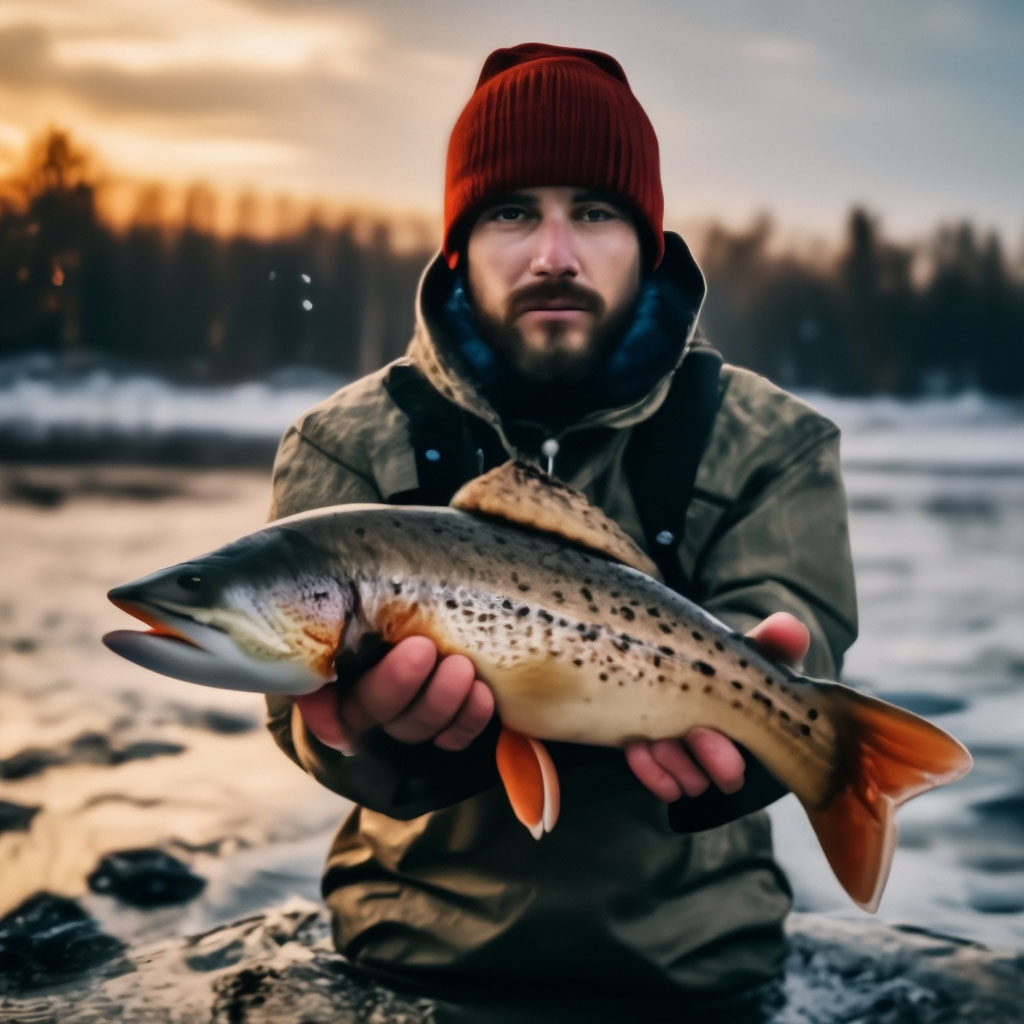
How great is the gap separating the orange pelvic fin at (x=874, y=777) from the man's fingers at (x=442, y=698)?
587 mm

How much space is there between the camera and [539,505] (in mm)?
1905

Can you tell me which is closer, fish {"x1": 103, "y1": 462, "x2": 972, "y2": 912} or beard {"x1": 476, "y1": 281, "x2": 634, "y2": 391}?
fish {"x1": 103, "y1": 462, "x2": 972, "y2": 912}

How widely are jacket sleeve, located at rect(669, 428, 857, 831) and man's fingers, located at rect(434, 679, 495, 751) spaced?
0.62 meters

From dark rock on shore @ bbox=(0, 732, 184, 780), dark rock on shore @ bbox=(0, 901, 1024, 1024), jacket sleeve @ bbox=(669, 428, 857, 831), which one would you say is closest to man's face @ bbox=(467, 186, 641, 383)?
jacket sleeve @ bbox=(669, 428, 857, 831)

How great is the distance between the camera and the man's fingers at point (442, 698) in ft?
5.77

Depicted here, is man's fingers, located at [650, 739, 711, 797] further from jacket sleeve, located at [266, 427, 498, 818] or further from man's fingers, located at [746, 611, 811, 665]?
jacket sleeve, located at [266, 427, 498, 818]

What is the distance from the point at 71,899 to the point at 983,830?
9.69 feet

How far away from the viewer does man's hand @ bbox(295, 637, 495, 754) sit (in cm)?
174

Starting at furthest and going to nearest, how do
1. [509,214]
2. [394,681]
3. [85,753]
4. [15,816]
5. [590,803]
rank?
[85,753] < [15,816] < [509,214] < [590,803] < [394,681]

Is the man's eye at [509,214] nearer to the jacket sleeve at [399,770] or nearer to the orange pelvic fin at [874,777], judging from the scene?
the jacket sleeve at [399,770]

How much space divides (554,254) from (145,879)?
2172 mm

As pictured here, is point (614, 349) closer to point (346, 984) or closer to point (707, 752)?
point (707, 752)

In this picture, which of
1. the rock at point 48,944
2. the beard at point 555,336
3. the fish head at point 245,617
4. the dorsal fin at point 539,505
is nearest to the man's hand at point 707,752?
the dorsal fin at point 539,505

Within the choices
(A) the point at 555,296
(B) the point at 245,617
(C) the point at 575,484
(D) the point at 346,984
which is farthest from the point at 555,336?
(D) the point at 346,984
